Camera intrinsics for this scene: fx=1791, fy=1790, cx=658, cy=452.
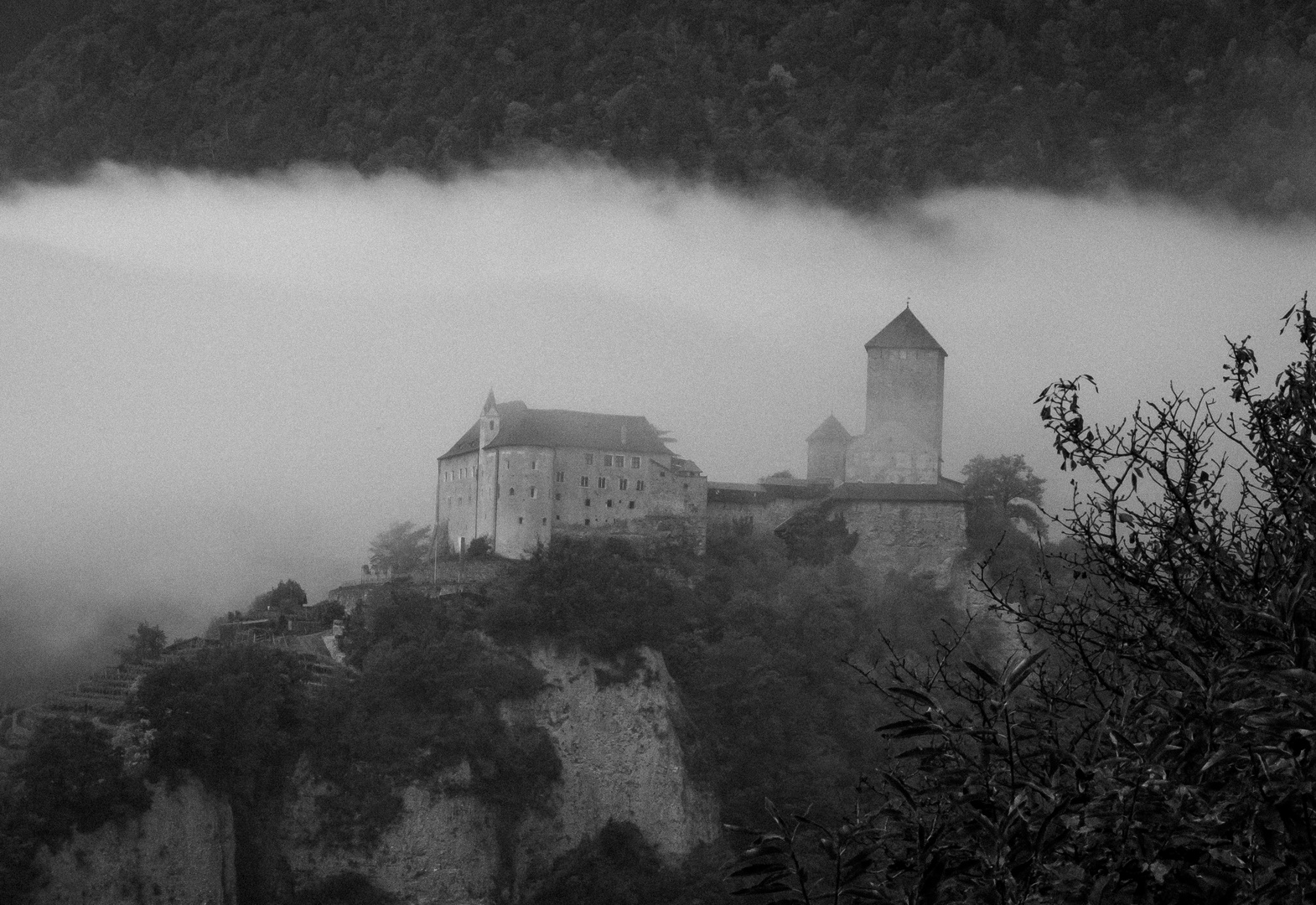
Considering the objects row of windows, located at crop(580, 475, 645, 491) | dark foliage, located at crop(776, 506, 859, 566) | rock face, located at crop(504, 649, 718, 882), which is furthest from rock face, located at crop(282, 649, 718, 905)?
dark foliage, located at crop(776, 506, 859, 566)

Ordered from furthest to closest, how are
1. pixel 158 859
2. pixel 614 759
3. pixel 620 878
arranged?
pixel 614 759
pixel 620 878
pixel 158 859

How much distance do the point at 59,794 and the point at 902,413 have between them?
24.5 meters

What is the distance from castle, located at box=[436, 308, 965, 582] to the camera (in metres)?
43.3

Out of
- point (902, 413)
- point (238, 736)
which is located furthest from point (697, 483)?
point (238, 736)

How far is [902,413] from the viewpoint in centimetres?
4797

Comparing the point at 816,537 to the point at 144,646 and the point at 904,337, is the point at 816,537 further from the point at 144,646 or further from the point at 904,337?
the point at 144,646

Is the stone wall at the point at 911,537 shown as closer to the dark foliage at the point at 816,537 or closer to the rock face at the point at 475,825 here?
the dark foliage at the point at 816,537

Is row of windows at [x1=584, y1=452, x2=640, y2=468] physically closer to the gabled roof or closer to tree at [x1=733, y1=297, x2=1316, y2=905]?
the gabled roof

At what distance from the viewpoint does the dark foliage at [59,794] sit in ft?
102

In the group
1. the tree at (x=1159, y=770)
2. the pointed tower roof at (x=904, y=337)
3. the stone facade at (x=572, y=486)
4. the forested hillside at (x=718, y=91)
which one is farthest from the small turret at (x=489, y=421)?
the tree at (x=1159, y=770)

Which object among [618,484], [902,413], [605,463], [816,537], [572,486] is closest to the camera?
[572,486]

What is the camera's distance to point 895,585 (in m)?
44.4

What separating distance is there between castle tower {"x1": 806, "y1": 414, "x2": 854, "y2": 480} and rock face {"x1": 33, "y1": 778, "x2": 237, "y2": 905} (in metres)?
20.9

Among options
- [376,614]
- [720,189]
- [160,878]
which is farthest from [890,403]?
[720,189]
